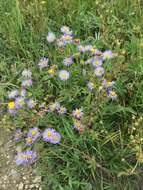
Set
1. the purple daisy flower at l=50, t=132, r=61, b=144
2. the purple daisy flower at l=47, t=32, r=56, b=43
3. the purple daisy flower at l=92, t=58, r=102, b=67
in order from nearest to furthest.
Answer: the purple daisy flower at l=50, t=132, r=61, b=144 → the purple daisy flower at l=92, t=58, r=102, b=67 → the purple daisy flower at l=47, t=32, r=56, b=43

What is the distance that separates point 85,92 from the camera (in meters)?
1.79

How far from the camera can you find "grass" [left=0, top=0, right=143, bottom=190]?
171 centimetres

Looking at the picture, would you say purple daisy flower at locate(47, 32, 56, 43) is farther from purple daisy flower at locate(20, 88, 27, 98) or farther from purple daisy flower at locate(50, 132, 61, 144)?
purple daisy flower at locate(50, 132, 61, 144)

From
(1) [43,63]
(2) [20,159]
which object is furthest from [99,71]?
(2) [20,159]

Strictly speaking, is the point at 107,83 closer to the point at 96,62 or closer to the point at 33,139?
the point at 96,62

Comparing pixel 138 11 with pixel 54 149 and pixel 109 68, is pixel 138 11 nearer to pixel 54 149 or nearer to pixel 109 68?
pixel 109 68

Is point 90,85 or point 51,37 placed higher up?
point 51,37

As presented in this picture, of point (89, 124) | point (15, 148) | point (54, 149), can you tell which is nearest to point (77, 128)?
point (89, 124)

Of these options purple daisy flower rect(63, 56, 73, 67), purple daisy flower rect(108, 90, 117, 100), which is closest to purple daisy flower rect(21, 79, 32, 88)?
purple daisy flower rect(63, 56, 73, 67)

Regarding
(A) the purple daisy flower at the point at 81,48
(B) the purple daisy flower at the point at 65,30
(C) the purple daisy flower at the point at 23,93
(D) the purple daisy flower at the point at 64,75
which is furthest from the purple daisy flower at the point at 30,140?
(B) the purple daisy flower at the point at 65,30

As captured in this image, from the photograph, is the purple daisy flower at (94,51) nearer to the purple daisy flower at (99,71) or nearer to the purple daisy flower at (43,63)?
the purple daisy flower at (99,71)

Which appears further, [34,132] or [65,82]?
[65,82]

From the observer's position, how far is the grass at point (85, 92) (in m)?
1.71

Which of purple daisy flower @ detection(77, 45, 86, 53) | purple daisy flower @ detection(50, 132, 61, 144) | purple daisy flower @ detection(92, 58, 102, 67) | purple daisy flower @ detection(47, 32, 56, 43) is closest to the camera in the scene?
purple daisy flower @ detection(50, 132, 61, 144)
